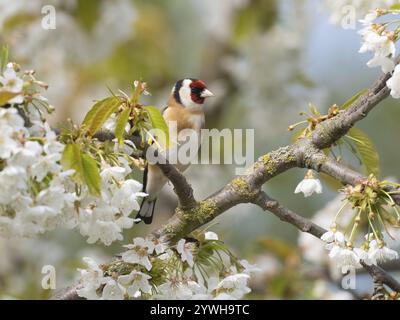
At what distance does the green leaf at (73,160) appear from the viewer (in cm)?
199

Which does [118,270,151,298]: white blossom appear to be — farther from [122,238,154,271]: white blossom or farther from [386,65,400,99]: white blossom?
[386,65,400,99]: white blossom

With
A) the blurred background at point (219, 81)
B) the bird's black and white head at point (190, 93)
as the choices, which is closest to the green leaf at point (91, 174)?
the blurred background at point (219, 81)

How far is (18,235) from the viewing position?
2.01 metres

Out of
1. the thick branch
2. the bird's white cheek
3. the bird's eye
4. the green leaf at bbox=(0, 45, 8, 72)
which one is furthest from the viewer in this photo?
the bird's eye

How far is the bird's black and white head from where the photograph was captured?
4.33 metres

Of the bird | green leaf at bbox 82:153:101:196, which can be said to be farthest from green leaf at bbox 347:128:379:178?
the bird

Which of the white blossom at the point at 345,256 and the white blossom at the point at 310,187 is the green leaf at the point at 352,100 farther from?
the white blossom at the point at 345,256

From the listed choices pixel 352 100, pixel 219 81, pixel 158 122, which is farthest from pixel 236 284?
pixel 219 81

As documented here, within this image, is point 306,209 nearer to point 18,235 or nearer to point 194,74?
point 194,74

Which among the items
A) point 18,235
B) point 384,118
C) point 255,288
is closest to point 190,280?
point 18,235

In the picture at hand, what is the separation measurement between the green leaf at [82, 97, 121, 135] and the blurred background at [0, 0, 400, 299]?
5.66 ft

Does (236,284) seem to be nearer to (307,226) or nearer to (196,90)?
(307,226)

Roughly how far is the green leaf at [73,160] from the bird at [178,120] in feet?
5.32

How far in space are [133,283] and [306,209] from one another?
5.14m
